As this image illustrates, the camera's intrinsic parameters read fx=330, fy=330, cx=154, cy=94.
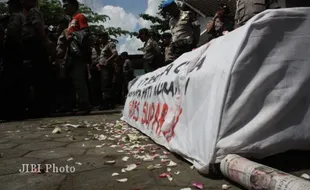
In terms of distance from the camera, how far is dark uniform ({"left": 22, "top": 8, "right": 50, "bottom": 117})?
20.8 ft

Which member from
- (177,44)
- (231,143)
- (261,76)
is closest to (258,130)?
(231,143)

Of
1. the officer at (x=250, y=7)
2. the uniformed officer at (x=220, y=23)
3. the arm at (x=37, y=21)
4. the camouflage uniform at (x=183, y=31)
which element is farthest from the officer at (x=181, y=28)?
the arm at (x=37, y=21)

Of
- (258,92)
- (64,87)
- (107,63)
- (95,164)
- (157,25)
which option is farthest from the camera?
(157,25)

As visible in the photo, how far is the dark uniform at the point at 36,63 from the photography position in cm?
634

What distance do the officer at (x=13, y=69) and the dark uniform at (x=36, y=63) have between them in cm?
12

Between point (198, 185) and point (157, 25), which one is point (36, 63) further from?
point (157, 25)

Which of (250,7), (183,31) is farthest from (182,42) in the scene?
(250,7)

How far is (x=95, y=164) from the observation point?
268cm

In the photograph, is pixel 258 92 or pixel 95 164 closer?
pixel 258 92

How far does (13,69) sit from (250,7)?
4.83 metres

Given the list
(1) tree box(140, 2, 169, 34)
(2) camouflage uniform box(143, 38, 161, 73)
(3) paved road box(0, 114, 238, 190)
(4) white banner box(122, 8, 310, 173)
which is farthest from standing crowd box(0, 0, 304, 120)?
(1) tree box(140, 2, 169, 34)

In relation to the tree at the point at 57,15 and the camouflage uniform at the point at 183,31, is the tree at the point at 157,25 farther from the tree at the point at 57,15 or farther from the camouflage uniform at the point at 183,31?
the camouflage uniform at the point at 183,31

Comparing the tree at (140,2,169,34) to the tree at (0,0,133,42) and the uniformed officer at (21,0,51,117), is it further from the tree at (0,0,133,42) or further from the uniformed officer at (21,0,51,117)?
the uniformed officer at (21,0,51,117)

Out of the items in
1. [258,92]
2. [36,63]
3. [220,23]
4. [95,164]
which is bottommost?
[95,164]
